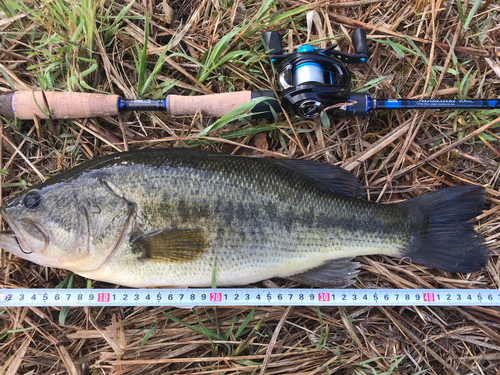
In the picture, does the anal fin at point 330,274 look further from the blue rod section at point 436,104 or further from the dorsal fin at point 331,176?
the blue rod section at point 436,104

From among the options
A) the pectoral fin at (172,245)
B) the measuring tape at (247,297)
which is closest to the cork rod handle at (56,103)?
the pectoral fin at (172,245)

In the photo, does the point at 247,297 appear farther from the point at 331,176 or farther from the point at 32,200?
the point at 32,200

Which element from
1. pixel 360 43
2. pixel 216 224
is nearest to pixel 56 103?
pixel 216 224

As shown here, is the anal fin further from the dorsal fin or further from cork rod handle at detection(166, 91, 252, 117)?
cork rod handle at detection(166, 91, 252, 117)

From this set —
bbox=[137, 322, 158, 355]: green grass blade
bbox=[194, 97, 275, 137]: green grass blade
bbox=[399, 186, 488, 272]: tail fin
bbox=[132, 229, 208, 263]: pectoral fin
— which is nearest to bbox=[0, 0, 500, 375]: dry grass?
bbox=[137, 322, 158, 355]: green grass blade

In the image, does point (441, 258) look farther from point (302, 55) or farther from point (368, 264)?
point (302, 55)

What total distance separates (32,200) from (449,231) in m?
3.34

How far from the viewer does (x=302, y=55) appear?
2.62m

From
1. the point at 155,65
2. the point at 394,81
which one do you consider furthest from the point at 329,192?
the point at 155,65

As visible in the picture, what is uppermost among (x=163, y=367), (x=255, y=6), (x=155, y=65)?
(x=255, y=6)

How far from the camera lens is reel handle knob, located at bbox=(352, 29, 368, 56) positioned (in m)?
2.79

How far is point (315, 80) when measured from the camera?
102 inches

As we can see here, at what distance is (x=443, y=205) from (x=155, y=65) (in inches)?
112

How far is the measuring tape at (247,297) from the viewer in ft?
8.20
